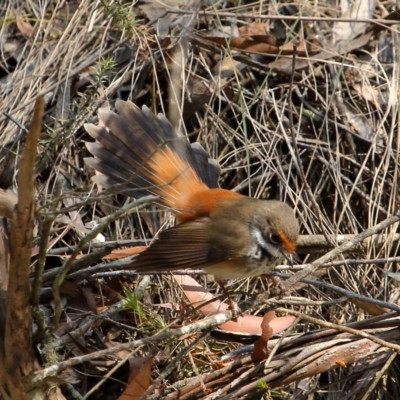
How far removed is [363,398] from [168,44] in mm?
2433

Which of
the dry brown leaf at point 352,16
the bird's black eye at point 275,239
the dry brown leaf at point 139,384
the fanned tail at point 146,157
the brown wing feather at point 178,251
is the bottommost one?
the dry brown leaf at point 139,384

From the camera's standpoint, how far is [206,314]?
4145mm

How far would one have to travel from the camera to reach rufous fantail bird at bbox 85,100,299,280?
12.7 feet

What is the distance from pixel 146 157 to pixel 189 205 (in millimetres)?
355

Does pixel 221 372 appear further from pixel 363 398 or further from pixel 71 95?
pixel 71 95

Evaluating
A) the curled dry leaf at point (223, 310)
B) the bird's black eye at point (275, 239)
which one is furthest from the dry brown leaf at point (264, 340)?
the bird's black eye at point (275, 239)

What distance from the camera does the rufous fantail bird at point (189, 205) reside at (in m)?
3.86

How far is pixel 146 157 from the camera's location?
14.1ft

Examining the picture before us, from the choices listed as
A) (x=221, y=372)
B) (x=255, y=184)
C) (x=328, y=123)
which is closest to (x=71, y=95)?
(x=255, y=184)

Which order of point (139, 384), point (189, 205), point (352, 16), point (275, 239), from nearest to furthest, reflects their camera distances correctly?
point (139, 384)
point (275, 239)
point (189, 205)
point (352, 16)

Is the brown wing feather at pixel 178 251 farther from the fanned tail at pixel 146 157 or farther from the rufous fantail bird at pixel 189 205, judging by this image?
the fanned tail at pixel 146 157

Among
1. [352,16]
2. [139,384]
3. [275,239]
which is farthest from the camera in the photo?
[352,16]

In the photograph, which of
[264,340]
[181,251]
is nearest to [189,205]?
[181,251]

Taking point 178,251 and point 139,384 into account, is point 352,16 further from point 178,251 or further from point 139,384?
point 139,384
